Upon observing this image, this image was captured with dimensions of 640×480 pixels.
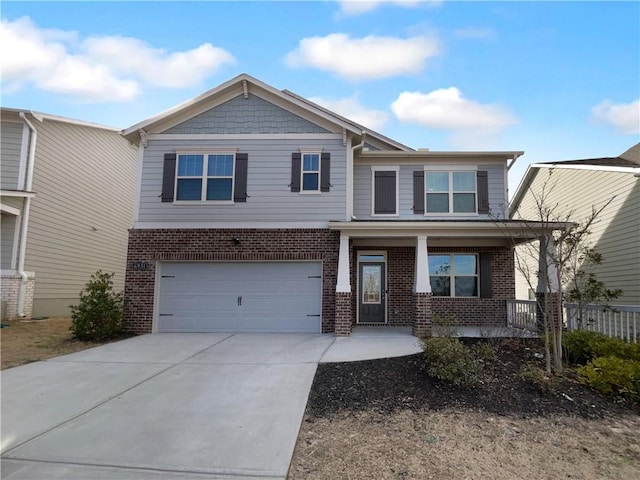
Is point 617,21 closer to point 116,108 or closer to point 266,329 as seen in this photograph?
point 266,329

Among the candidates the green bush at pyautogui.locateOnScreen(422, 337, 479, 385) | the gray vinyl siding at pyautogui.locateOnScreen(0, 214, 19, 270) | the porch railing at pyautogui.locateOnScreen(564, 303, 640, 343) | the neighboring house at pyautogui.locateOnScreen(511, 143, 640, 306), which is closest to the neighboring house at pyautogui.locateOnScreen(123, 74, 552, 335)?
the porch railing at pyautogui.locateOnScreen(564, 303, 640, 343)

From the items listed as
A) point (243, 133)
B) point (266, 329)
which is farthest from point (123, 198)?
point (266, 329)

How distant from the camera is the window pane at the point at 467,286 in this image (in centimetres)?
1263

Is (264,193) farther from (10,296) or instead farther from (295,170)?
(10,296)

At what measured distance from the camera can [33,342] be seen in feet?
31.9

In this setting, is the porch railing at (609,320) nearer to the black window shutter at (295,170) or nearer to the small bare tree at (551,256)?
the small bare tree at (551,256)

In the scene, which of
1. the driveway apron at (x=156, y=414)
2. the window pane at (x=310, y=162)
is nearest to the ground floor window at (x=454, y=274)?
the window pane at (x=310, y=162)

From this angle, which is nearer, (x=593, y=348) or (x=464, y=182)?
(x=593, y=348)

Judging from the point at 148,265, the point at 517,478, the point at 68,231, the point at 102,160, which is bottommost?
the point at 517,478

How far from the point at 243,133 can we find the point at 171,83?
108 inches

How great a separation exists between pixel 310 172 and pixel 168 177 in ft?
13.3

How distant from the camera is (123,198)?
60.9ft

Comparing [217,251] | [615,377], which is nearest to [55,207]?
[217,251]

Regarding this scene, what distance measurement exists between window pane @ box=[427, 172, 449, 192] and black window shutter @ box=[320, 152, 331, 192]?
331 cm
